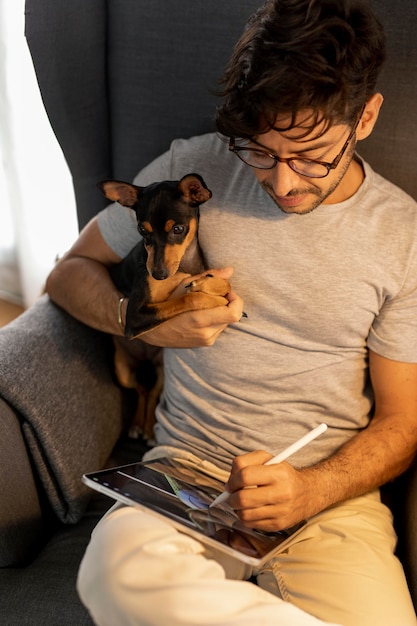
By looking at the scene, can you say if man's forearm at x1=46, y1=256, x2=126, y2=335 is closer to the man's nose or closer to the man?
the man

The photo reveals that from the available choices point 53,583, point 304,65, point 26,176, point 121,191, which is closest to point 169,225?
point 121,191

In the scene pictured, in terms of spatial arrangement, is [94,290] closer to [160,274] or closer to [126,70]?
[160,274]

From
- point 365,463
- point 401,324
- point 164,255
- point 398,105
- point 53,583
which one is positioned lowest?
point 53,583

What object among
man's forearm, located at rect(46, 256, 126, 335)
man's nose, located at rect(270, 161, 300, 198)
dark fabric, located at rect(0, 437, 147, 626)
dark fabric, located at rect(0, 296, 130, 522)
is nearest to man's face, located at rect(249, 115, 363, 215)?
man's nose, located at rect(270, 161, 300, 198)

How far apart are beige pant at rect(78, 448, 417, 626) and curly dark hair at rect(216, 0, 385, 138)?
2.39 ft

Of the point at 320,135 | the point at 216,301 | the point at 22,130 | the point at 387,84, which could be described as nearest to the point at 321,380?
the point at 216,301

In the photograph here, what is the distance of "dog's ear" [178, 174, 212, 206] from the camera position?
55.9 inches

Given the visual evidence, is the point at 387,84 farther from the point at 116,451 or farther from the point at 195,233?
the point at 116,451

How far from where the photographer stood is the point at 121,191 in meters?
1.48

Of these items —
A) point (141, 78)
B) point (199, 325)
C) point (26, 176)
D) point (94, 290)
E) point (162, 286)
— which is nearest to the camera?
point (199, 325)

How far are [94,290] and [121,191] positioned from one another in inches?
11.1

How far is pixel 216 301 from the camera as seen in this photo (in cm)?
143

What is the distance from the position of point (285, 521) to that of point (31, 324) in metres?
0.76

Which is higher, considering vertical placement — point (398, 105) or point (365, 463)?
point (398, 105)
